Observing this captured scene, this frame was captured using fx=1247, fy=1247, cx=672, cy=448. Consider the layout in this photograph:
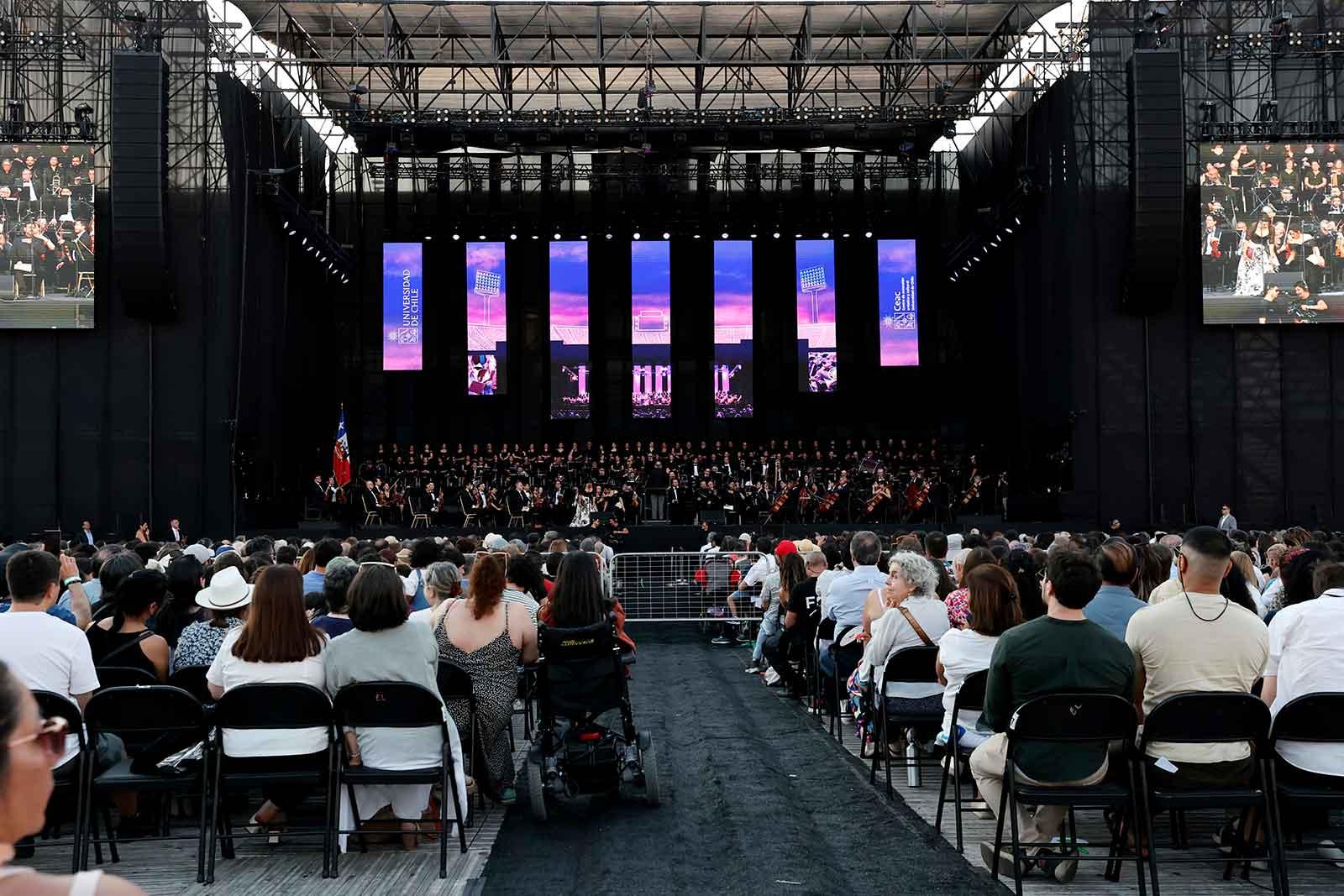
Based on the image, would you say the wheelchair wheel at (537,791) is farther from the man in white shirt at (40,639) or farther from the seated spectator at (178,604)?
the man in white shirt at (40,639)

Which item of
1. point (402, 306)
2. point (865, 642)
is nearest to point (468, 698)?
point (865, 642)

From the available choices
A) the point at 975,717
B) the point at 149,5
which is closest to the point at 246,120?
the point at 149,5

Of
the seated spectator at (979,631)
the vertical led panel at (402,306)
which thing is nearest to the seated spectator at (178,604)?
the seated spectator at (979,631)

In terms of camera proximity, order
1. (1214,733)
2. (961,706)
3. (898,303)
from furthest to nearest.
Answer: (898,303)
(961,706)
(1214,733)

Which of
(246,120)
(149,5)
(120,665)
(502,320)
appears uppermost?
(149,5)

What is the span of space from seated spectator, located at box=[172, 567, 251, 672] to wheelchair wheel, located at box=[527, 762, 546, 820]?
145 centimetres

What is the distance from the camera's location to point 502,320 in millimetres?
26453

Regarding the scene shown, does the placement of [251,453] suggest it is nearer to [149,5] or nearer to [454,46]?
[149,5]

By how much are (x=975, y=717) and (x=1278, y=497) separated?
17.3m

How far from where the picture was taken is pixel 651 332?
2662 centimetres

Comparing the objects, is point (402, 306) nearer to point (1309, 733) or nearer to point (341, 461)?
point (341, 461)

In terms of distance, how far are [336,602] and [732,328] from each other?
21.0 m

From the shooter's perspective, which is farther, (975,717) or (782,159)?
(782,159)

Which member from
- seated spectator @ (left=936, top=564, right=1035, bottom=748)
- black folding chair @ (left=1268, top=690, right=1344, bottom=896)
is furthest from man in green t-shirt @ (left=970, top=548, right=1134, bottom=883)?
seated spectator @ (left=936, top=564, right=1035, bottom=748)
